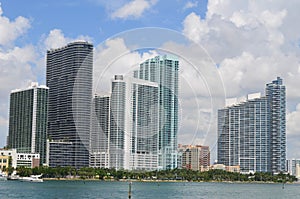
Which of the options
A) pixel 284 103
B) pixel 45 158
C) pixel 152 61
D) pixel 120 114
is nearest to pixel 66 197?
pixel 120 114

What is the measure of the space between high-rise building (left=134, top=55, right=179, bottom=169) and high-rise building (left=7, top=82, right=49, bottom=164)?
7206 centimetres

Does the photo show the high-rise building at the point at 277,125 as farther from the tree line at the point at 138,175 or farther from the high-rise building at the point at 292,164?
the high-rise building at the point at 292,164

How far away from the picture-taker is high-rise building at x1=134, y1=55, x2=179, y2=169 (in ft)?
52.3

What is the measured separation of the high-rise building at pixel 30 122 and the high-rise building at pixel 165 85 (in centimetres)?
7206

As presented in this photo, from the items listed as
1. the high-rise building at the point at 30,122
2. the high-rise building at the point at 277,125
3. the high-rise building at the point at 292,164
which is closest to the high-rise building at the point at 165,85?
the high-rise building at the point at 30,122

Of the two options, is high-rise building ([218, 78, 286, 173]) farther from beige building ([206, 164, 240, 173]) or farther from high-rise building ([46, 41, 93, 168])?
high-rise building ([46, 41, 93, 168])

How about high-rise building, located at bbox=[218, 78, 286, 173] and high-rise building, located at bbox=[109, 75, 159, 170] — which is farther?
high-rise building, located at bbox=[218, 78, 286, 173]

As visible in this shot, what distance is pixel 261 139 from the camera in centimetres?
9638

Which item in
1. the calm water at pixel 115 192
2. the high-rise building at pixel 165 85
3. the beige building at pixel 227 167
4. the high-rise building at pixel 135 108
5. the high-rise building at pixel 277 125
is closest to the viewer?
the high-rise building at pixel 165 85

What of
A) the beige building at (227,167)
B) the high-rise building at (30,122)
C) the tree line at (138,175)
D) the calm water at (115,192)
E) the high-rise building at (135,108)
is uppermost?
the high-rise building at (30,122)

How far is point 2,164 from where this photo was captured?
269 ft

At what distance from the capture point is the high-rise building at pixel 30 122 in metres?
89.4

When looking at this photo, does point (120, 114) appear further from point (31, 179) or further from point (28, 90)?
point (28, 90)

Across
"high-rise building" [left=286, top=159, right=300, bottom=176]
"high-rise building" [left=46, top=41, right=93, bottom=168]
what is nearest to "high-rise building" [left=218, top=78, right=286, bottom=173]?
"high-rise building" [left=286, top=159, right=300, bottom=176]
